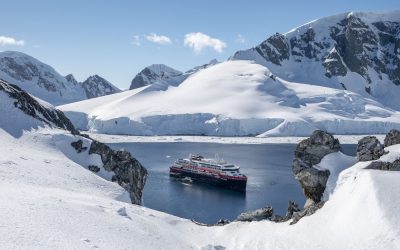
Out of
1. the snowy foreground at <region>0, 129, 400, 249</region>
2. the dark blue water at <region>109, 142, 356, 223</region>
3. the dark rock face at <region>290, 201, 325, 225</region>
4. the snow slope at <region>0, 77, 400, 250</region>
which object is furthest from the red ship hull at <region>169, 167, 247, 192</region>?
the dark rock face at <region>290, 201, 325, 225</region>

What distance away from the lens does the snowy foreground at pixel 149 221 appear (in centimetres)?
2589

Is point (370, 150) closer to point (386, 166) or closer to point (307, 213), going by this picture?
point (386, 166)

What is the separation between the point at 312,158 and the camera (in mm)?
46844

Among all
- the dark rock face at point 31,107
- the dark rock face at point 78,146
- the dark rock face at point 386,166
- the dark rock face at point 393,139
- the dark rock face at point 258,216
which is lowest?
Answer: the dark rock face at point 258,216

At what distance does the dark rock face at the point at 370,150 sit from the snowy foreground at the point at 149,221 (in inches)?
46.5

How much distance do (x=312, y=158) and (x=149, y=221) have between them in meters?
18.6

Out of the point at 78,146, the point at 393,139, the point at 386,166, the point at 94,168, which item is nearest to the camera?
the point at 386,166

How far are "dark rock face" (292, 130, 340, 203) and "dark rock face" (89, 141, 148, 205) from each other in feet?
63.7

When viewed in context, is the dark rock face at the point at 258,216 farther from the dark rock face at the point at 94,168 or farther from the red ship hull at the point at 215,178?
the red ship hull at the point at 215,178

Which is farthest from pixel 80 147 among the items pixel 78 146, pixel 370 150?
pixel 370 150

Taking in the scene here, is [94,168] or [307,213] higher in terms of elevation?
[94,168]

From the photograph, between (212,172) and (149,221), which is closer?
(149,221)

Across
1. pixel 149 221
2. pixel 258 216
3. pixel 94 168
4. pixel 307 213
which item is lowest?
pixel 258 216

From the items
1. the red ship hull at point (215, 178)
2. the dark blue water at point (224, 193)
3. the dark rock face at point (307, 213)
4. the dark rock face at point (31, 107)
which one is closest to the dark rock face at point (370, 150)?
the dark rock face at point (307, 213)
